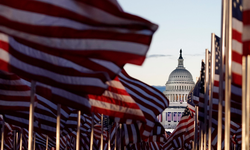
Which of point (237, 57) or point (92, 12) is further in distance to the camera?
point (237, 57)

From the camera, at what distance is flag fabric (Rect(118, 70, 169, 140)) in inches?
946

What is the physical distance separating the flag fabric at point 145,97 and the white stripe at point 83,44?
10774 mm

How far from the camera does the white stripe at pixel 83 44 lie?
41.0 ft

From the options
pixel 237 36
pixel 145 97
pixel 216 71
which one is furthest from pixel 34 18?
pixel 145 97

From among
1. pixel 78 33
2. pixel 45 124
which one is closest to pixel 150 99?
pixel 45 124

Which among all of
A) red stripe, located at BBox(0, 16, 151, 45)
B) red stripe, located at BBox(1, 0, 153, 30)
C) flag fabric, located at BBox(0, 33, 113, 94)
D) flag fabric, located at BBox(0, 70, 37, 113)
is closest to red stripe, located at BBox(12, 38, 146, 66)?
red stripe, located at BBox(0, 16, 151, 45)

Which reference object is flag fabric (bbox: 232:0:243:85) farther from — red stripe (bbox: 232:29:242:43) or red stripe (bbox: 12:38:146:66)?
red stripe (bbox: 12:38:146:66)

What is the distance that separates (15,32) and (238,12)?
16.0 feet

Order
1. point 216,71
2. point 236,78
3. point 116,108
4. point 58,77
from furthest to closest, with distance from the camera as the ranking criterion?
point 216,71 < point 116,108 < point 58,77 < point 236,78

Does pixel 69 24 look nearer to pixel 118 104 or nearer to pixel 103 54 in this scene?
pixel 103 54

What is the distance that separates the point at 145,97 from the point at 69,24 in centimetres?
1285

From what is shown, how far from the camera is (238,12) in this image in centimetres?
1346

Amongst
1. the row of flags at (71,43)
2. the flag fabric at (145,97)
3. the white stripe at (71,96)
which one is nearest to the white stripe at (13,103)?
the row of flags at (71,43)

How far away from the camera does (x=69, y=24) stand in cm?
1241
